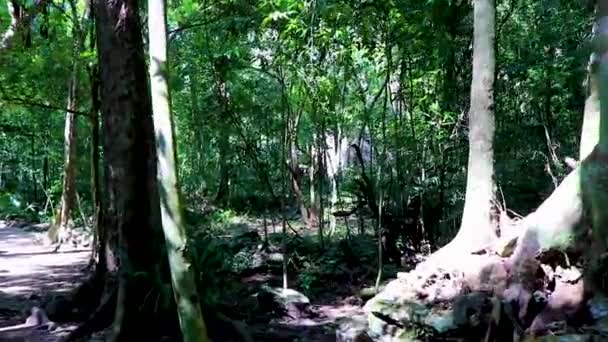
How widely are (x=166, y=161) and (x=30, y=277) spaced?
7864mm

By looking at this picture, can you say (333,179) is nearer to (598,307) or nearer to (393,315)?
(393,315)

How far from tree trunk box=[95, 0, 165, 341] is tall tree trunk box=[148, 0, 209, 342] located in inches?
95.9

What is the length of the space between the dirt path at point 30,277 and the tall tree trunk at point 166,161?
3.14m

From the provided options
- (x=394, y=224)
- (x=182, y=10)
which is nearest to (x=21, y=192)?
(x=182, y=10)

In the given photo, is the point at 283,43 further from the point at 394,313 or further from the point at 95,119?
the point at 394,313

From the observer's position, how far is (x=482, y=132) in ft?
21.6

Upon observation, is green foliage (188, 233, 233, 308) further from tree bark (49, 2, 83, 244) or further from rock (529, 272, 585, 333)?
tree bark (49, 2, 83, 244)

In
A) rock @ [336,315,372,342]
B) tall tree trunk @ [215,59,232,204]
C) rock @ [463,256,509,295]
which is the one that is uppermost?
tall tree trunk @ [215,59,232,204]

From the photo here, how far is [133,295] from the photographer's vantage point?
6371 mm

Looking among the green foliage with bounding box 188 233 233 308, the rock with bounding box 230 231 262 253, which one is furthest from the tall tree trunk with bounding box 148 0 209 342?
the rock with bounding box 230 231 262 253

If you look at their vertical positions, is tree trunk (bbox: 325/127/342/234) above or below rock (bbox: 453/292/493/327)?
above

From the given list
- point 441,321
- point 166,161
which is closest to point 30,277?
point 441,321

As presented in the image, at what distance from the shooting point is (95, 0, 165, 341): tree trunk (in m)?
6.75

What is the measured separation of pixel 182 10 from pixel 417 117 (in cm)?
515
